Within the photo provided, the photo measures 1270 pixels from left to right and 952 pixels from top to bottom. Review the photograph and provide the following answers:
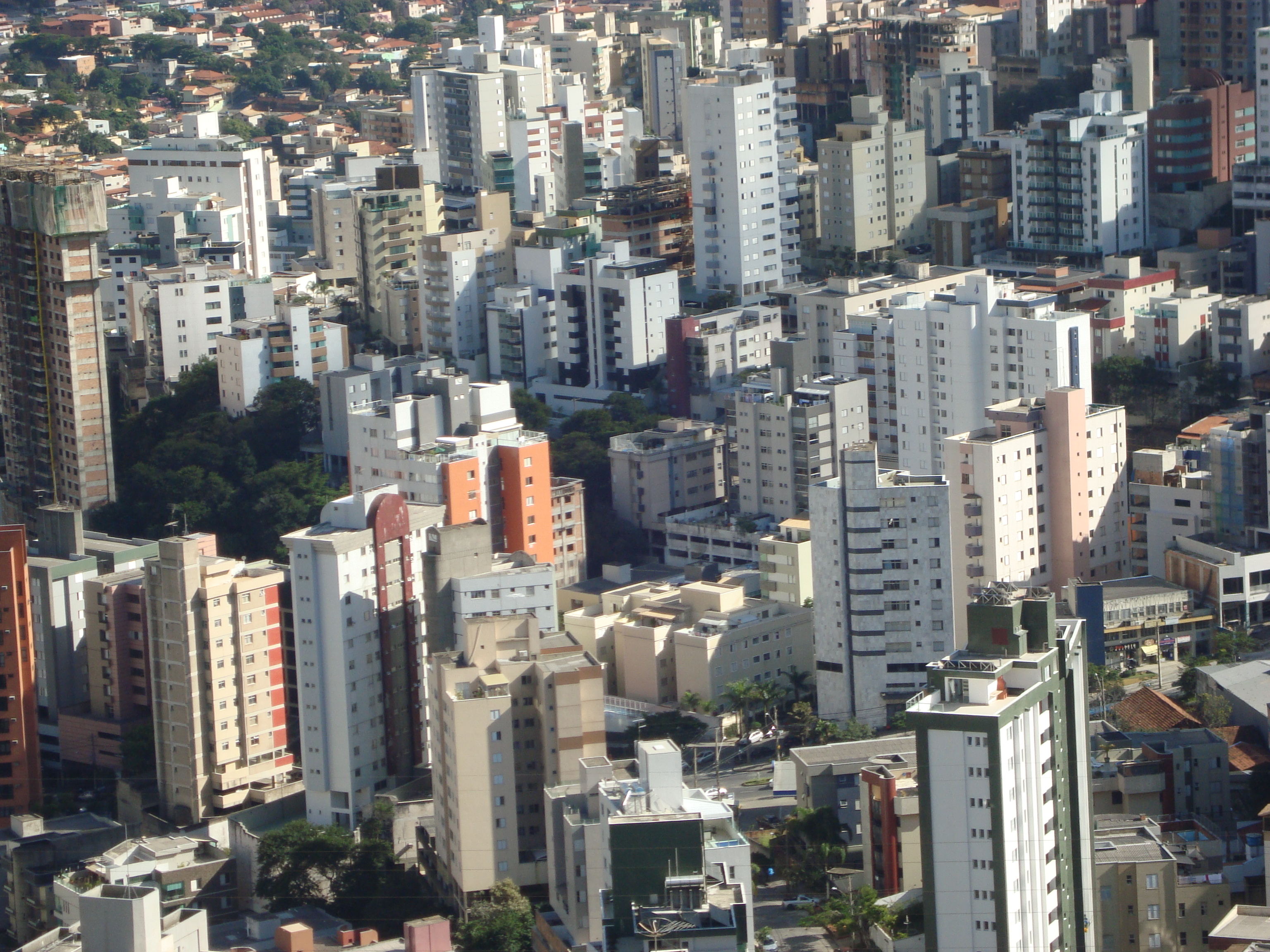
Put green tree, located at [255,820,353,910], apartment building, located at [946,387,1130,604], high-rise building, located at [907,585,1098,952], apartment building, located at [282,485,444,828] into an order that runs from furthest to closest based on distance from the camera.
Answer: apartment building, located at [946,387,1130,604] < apartment building, located at [282,485,444,828] < green tree, located at [255,820,353,910] < high-rise building, located at [907,585,1098,952]

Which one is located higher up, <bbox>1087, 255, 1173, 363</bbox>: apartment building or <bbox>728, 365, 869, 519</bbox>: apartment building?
<bbox>1087, 255, 1173, 363</bbox>: apartment building

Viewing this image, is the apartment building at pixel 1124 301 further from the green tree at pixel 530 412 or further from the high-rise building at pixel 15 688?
the high-rise building at pixel 15 688

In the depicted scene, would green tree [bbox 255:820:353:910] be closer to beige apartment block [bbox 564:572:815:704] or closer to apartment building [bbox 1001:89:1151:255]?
beige apartment block [bbox 564:572:815:704]

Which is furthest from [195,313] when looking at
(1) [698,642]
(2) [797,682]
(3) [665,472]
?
(2) [797,682]

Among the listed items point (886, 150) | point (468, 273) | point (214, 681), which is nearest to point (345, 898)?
point (214, 681)

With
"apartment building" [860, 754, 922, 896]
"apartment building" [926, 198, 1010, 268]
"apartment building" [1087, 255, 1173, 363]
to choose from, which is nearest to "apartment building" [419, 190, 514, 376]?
"apartment building" [926, 198, 1010, 268]

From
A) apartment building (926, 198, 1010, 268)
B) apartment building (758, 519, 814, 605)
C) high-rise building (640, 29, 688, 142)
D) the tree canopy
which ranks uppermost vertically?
high-rise building (640, 29, 688, 142)

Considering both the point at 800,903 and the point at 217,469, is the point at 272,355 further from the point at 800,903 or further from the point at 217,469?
the point at 800,903
